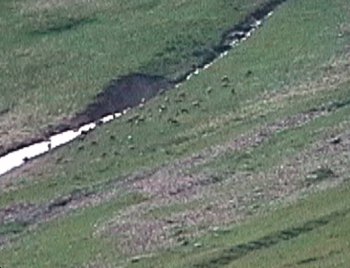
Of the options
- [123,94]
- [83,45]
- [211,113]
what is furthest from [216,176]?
[83,45]

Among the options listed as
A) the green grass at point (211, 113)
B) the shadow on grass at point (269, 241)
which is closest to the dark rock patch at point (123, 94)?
the green grass at point (211, 113)

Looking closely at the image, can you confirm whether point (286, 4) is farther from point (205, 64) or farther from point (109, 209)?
point (109, 209)

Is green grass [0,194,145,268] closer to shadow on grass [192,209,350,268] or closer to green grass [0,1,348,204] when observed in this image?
shadow on grass [192,209,350,268]

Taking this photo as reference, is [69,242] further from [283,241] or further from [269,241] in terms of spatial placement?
[283,241]

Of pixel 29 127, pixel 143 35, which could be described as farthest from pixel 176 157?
pixel 143 35

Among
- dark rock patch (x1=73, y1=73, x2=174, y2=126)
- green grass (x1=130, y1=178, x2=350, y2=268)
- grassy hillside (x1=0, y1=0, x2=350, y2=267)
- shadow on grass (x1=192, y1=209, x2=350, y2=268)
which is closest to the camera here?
green grass (x1=130, y1=178, x2=350, y2=268)

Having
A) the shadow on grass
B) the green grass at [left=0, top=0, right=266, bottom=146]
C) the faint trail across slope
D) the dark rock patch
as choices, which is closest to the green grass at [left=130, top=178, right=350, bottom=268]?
the shadow on grass

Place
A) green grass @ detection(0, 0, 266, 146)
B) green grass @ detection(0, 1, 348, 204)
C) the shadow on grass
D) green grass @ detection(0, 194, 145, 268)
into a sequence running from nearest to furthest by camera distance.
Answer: the shadow on grass → green grass @ detection(0, 194, 145, 268) → green grass @ detection(0, 1, 348, 204) → green grass @ detection(0, 0, 266, 146)

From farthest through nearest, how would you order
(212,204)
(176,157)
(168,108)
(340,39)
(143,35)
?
1. (143,35)
2. (340,39)
3. (168,108)
4. (176,157)
5. (212,204)
